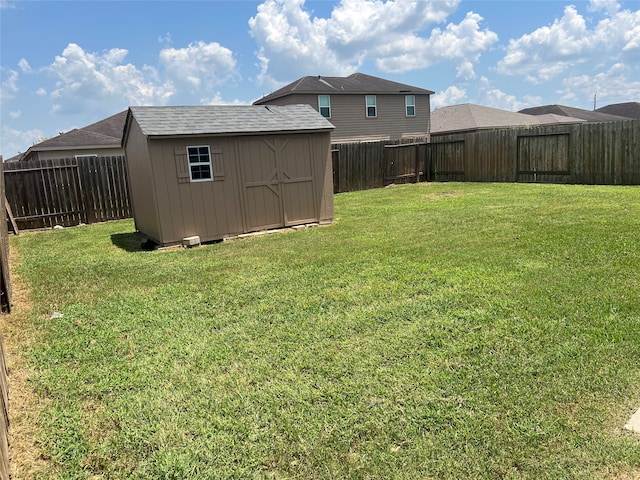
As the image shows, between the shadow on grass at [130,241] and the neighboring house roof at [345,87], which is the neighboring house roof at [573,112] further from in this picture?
the shadow on grass at [130,241]

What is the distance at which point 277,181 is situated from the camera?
10141 millimetres

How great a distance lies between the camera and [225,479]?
2449 millimetres

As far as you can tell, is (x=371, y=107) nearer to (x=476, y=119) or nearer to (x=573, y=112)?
(x=476, y=119)

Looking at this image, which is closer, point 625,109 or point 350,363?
point 350,363

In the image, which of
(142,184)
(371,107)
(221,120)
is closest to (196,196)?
(142,184)

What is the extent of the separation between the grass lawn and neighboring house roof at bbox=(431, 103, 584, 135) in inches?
965

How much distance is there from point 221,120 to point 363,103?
17660mm

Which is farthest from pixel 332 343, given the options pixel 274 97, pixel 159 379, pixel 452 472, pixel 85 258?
pixel 274 97

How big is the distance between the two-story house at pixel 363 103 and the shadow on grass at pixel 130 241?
1515cm

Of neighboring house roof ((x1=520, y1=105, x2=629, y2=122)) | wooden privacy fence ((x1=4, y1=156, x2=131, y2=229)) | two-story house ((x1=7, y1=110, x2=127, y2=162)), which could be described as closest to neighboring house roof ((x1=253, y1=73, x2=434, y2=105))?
two-story house ((x1=7, y1=110, x2=127, y2=162))

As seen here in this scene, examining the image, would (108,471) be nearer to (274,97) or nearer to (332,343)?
(332,343)

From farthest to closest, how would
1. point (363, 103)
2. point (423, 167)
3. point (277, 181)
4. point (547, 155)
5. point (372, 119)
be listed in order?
point (372, 119), point (363, 103), point (423, 167), point (547, 155), point (277, 181)

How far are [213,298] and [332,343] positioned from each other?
6.67 feet

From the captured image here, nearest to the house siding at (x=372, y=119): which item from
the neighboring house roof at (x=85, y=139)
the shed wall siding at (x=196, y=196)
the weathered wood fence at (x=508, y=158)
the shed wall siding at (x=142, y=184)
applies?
the weathered wood fence at (x=508, y=158)
